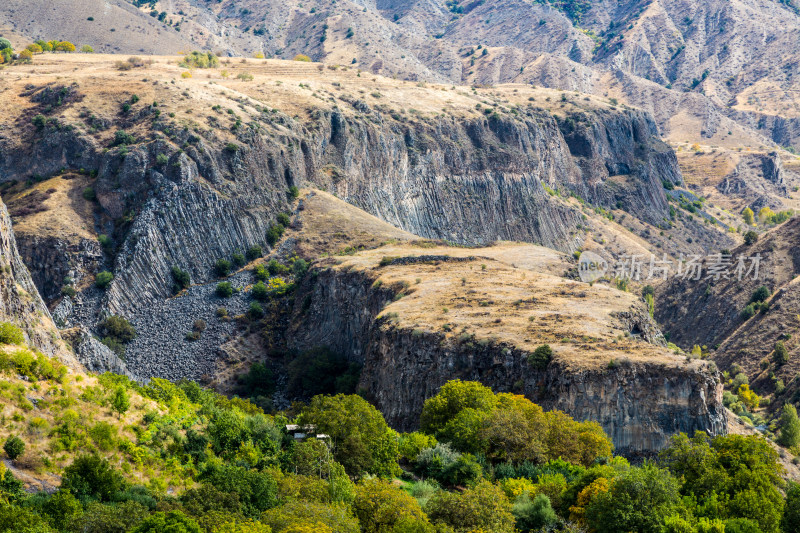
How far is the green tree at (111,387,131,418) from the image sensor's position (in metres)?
37.9

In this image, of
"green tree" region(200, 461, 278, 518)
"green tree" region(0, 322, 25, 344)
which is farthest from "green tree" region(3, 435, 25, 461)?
"green tree" region(0, 322, 25, 344)

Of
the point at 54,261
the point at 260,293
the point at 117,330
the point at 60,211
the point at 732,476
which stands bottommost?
the point at 117,330

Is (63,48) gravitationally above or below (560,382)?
above

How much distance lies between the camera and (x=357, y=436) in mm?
40312

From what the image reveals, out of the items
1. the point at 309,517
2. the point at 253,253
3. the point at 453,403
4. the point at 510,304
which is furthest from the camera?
the point at 253,253

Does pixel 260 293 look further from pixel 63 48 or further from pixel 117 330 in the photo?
pixel 63 48

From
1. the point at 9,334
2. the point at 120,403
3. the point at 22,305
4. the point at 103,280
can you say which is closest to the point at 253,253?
the point at 103,280

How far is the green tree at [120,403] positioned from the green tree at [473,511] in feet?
45.2

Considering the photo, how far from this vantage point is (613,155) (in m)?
155

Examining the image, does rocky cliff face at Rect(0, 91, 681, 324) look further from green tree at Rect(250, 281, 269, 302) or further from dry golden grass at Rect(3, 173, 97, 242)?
green tree at Rect(250, 281, 269, 302)

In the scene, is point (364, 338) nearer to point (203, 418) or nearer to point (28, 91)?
point (203, 418)

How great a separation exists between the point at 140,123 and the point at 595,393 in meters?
64.9

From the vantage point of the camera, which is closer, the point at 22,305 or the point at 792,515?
the point at 792,515

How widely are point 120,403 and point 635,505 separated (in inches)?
833
